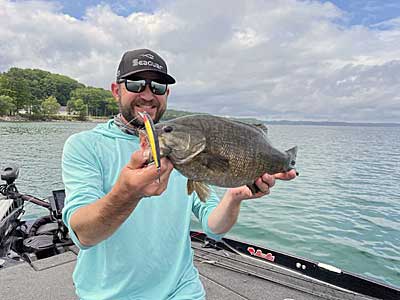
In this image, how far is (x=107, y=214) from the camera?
5.40ft

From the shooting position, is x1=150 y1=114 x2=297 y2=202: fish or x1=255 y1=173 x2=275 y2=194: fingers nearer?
x1=150 y1=114 x2=297 y2=202: fish

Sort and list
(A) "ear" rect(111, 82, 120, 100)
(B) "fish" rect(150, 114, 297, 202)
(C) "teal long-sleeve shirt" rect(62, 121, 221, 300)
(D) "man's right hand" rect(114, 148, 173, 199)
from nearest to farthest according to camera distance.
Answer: (D) "man's right hand" rect(114, 148, 173, 199), (B) "fish" rect(150, 114, 297, 202), (C) "teal long-sleeve shirt" rect(62, 121, 221, 300), (A) "ear" rect(111, 82, 120, 100)

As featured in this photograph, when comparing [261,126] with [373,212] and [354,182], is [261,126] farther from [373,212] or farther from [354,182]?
[354,182]

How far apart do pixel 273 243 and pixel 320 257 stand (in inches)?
51.4

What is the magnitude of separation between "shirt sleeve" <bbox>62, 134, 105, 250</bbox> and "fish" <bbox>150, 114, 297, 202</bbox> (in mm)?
633

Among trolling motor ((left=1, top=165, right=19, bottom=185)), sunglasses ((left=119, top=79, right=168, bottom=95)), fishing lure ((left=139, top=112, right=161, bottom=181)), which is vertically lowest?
trolling motor ((left=1, top=165, right=19, bottom=185))

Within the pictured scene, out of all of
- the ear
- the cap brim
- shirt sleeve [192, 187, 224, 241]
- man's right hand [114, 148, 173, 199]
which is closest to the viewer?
man's right hand [114, 148, 173, 199]

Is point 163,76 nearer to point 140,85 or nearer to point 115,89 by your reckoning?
point 140,85

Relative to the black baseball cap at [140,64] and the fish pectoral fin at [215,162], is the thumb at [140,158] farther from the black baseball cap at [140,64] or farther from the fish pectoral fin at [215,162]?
the black baseball cap at [140,64]

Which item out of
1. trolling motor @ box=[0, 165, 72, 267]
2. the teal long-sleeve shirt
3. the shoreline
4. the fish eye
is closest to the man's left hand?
the teal long-sleeve shirt

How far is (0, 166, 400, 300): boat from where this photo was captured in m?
3.72

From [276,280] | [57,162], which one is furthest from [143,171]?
[57,162]

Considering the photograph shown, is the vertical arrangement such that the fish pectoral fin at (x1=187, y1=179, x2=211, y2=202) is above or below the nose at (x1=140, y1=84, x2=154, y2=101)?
below

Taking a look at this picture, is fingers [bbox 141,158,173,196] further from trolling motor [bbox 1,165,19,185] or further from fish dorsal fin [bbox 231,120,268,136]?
trolling motor [bbox 1,165,19,185]
